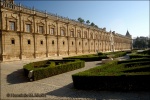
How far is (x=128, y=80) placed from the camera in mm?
8242

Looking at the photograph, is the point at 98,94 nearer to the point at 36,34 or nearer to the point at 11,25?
the point at 11,25

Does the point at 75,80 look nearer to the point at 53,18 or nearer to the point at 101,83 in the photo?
the point at 101,83

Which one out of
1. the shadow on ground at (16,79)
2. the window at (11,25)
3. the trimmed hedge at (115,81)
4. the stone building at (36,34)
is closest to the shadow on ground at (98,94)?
the trimmed hedge at (115,81)

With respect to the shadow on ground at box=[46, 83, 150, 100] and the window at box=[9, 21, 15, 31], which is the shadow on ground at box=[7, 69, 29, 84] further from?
the window at box=[9, 21, 15, 31]

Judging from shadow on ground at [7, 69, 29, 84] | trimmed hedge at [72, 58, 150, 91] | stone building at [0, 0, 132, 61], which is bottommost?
shadow on ground at [7, 69, 29, 84]

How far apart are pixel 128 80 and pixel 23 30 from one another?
75.6 ft

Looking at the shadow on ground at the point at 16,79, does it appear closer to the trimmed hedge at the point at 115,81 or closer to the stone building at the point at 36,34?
the trimmed hedge at the point at 115,81

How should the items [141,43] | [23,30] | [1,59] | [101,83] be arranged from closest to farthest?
[101,83] < [1,59] < [23,30] < [141,43]

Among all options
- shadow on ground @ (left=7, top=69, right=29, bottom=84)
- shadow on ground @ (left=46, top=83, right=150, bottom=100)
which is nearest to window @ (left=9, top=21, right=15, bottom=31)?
shadow on ground @ (left=7, top=69, right=29, bottom=84)

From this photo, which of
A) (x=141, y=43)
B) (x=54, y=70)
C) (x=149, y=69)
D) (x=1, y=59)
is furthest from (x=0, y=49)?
(x=141, y=43)

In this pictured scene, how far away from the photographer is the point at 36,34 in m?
30.3

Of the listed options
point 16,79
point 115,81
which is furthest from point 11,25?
point 115,81

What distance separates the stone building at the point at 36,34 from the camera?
81.4 feet

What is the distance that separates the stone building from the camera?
24812 millimetres
